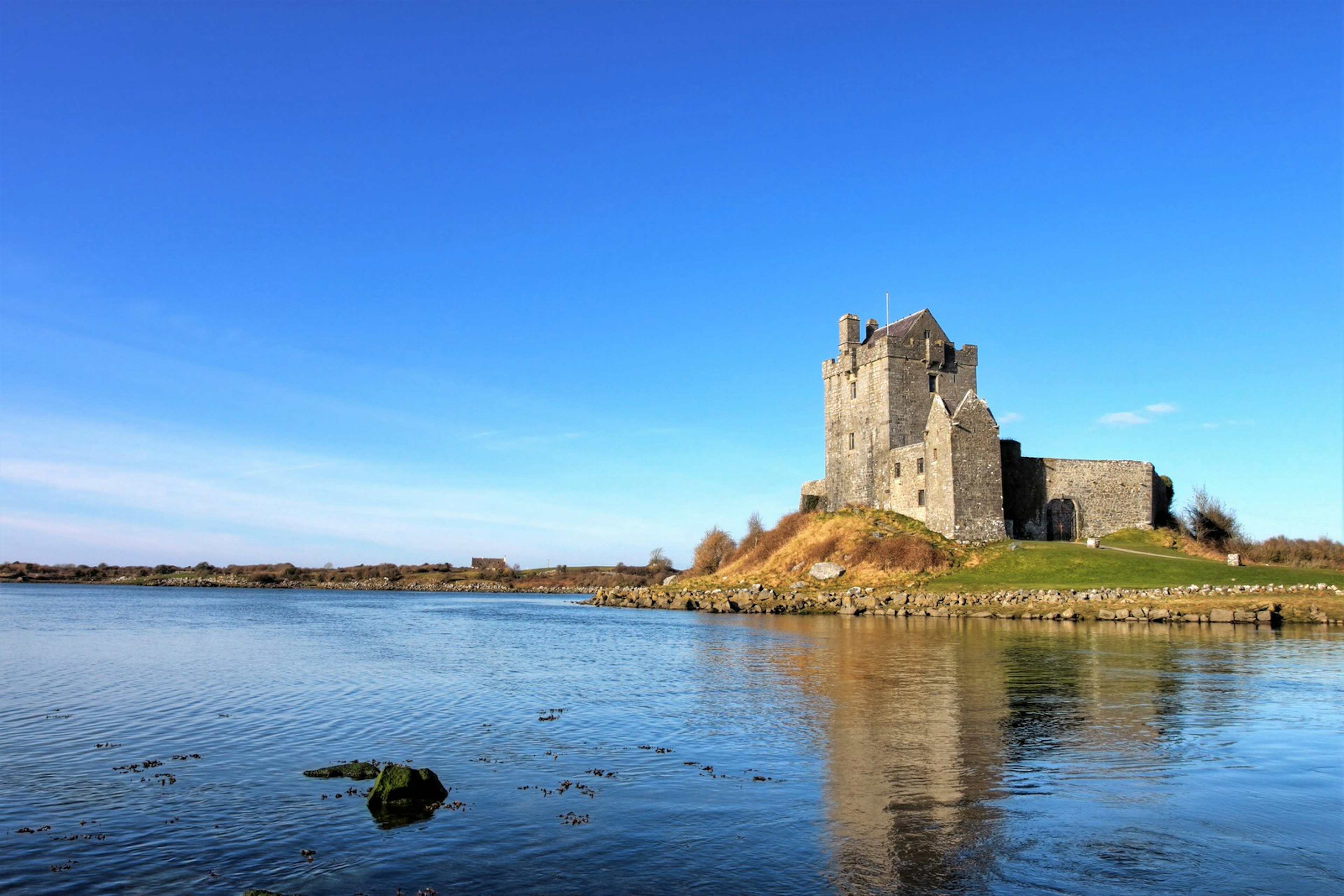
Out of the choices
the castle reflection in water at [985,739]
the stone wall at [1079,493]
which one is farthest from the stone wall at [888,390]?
the castle reflection in water at [985,739]

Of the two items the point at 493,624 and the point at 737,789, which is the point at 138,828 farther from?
the point at 493,624

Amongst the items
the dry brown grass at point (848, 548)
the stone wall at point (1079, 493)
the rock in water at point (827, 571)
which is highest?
the stone wall at point (1079, 493)

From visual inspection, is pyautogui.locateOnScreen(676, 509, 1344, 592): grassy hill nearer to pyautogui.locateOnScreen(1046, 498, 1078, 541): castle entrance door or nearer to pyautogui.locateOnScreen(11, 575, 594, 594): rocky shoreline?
pyautogui.locateOnScreen(1046, 498, 1078, 541): castle entrance door

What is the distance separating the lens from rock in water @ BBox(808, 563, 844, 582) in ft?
205

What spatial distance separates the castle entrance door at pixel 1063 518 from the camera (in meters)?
64.8

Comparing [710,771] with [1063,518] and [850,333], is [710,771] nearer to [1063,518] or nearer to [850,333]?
[1063,518]

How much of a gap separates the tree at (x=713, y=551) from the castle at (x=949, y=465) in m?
20.0

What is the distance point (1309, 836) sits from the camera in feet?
38.6

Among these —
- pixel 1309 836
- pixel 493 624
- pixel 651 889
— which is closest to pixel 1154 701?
pixel 1309 836

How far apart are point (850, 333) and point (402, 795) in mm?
63403

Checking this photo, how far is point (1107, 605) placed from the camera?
44281 mm

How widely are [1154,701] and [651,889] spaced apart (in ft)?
51.1

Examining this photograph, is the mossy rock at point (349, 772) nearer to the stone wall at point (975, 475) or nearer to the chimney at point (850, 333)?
the stone wall at point (975, 475)

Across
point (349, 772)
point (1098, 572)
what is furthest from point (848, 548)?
point (349, 772)
